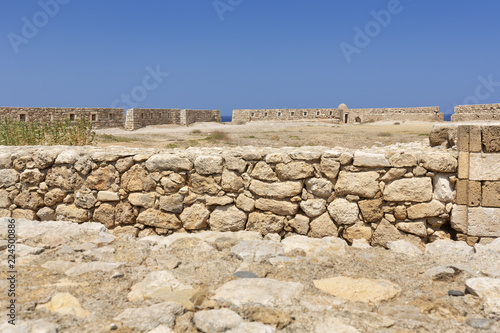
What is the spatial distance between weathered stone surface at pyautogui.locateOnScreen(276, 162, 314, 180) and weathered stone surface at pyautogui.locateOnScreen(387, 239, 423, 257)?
1.11m

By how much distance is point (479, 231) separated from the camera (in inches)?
163

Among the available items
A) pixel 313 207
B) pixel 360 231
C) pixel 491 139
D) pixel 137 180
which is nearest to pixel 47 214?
pixel 137 180

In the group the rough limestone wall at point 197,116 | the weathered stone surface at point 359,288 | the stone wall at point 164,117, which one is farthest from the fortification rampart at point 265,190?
the rough limestone wall at point 197,116

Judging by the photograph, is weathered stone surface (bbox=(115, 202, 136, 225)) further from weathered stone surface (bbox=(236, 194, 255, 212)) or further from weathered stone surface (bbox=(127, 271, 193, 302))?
weathered stone surface (bbox=(127, 271, 193, 302))

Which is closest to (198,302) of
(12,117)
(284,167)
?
(284,167)

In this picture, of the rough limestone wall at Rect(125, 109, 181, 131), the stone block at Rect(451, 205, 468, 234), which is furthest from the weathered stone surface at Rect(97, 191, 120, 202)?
the rough limestone wall at Rect(125, 109, 181, 131)

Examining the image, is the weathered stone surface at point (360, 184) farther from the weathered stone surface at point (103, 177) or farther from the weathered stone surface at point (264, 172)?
the weathered stone surface at point (103, 177)

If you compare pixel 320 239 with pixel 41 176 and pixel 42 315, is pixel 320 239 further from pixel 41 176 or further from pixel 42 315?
pixel 41 176

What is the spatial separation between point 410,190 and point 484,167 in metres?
0.77

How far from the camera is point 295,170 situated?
434 centimetres

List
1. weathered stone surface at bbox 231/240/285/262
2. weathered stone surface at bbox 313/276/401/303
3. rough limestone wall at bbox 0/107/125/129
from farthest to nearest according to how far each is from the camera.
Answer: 1. rough limestone wall at bbox 0/107/125/129
2. weathered stone surface at bbox 231/240/285/262
3. weathered stone surface at bbox 313/276/401/303

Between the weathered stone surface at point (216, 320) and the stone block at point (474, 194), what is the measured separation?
2929 mm

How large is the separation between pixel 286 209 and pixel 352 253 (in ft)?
2.95

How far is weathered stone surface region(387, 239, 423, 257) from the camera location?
12.8 ft
